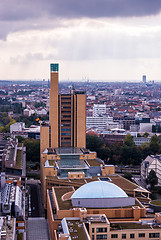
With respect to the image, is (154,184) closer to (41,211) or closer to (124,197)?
(41,211)

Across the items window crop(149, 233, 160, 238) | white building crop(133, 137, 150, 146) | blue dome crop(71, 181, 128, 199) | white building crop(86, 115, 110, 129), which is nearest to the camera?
window crop(149, 233, 160, 238)

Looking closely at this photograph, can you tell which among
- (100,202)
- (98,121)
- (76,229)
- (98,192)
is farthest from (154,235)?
(98,121)

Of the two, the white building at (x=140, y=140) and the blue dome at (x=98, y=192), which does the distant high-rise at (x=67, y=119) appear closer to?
the blue dome at (x=98, y=192)

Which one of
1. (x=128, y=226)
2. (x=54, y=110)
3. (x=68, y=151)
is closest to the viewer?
(x=128, y=226)

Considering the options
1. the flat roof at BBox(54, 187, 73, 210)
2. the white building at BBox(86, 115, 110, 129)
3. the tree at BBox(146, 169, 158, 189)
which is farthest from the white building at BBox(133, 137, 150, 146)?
the flat roof at BBox(54, 187, 73, 210)

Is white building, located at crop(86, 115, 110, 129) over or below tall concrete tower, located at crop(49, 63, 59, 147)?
below

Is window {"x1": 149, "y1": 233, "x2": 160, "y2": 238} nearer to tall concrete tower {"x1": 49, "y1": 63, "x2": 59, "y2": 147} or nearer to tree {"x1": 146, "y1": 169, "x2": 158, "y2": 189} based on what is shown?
tree {"x1": 146, "y1": 169, "x2": 158, "y2": 189}

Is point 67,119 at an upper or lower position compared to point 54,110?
lower

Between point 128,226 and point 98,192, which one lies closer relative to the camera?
point 128,226

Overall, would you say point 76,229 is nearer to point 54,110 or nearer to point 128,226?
point 128,226
